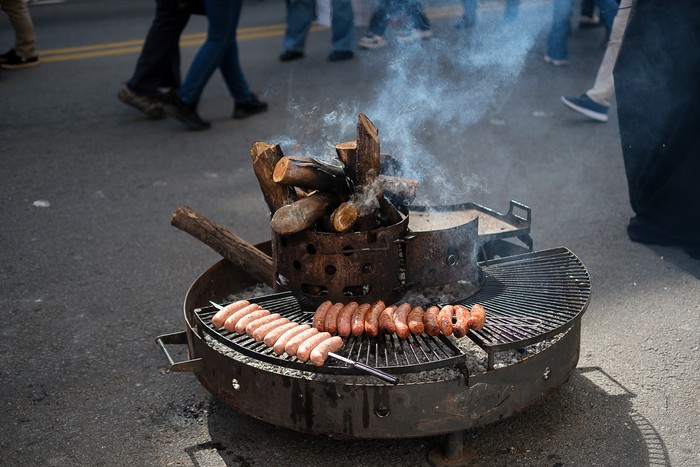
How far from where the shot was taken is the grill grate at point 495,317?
9.85 ft

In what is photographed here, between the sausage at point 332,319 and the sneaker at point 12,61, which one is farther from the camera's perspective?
the sneaker at point 12,61

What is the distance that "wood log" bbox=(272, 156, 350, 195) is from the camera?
10.9 ft

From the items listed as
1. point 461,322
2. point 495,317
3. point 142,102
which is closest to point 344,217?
point 461,322

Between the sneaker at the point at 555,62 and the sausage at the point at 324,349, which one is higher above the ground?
the sausage at the point at 324,349

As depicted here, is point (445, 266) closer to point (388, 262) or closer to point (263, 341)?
point (388, 262)

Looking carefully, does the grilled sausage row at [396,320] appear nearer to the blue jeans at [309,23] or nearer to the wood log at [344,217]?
the wood log at [344,217]

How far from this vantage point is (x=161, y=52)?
7.54 m

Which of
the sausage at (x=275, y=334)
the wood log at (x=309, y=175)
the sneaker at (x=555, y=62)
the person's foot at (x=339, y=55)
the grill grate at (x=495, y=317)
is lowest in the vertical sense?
the sneaker at (x=555, y=62)

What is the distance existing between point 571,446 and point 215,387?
1.47 meters

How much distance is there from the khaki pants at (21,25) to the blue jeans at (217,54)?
125 inches

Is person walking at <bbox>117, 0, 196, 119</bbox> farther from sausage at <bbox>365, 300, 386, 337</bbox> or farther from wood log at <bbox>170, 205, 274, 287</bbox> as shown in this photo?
sausage at <bbox>365, 300, 386, 337</bbox>

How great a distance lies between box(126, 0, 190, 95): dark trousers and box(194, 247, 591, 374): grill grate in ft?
15.2

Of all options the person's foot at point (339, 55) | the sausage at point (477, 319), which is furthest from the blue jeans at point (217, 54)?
the sausage at point (477, 319)

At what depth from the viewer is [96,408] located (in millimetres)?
3598
